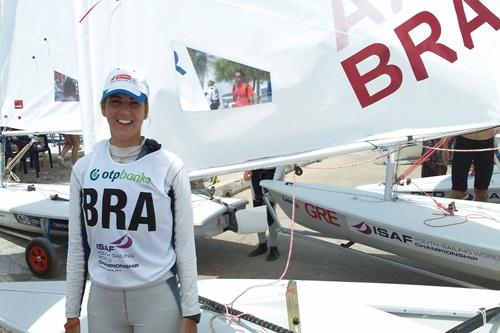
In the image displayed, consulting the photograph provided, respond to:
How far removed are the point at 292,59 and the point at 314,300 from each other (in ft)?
3.22

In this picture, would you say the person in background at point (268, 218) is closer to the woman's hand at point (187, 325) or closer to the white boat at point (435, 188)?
the white boat at point (435, 188)

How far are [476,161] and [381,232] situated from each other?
4.78 ft

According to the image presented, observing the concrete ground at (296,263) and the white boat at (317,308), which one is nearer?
the white boat at (317,308)

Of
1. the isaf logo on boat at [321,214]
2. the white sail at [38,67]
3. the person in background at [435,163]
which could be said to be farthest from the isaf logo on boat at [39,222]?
the person in background at [435,163]

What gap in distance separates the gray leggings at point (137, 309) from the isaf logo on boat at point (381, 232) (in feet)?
6.78

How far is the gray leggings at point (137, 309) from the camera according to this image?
146 centimetres

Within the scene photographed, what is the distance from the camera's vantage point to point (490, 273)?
9.62 feet

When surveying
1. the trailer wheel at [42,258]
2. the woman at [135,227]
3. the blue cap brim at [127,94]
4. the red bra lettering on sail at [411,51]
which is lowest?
the trailer wheel at [42,258]

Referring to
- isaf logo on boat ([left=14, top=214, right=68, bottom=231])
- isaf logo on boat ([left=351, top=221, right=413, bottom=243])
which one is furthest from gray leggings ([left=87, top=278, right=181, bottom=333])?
isaf logo on boat ([left=14, top=214, right=68, bottom=231])

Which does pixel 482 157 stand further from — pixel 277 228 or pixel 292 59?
pixel 292 59

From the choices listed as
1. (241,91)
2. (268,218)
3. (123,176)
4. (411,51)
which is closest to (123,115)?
(123,176)

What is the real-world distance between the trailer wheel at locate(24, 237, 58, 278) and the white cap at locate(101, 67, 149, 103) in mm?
2519

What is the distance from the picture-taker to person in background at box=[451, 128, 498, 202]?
13.7 ft

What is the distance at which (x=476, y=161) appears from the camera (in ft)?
14.1
